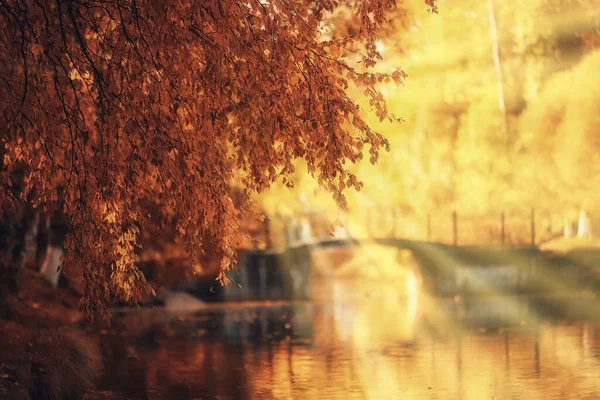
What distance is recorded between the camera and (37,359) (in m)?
21.0

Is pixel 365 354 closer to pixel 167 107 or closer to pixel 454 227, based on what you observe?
pixel 167 107

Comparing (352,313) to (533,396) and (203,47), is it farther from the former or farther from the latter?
(203,47)

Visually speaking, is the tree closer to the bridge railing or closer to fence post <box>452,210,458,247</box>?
the bridge railing

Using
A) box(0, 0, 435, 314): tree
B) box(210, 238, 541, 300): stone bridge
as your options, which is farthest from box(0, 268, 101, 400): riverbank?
box(210, 238, 541, 300): stone bridge

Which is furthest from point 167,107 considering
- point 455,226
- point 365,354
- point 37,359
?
point 455,226

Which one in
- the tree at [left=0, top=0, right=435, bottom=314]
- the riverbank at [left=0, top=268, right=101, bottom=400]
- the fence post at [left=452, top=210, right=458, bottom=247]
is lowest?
the riverbank at [left=0, top=268, right=101, bottom=400]

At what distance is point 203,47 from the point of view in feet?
45.3

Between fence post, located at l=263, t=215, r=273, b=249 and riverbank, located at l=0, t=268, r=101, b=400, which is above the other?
fence post, located at l=263, t=215, r=273, b=249

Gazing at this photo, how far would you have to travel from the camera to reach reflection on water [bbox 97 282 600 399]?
77.5 ft

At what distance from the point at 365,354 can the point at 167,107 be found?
17.7 meters

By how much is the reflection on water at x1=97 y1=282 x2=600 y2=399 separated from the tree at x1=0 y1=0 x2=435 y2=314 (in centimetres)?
878

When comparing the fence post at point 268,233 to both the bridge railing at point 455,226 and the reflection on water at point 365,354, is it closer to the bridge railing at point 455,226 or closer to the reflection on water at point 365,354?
the bridge railing at point 455,226

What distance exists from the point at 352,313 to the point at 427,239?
6.90 m

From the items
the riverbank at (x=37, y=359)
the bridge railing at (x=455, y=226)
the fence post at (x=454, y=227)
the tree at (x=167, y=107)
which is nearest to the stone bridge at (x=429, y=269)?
the bridge railing at (x=455, y=226)
